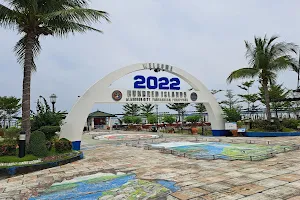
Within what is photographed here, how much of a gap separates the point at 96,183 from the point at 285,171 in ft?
16.7

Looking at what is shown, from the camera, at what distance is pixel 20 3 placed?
895 cm

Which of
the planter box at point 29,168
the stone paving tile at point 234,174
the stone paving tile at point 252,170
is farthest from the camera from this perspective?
the planter box at point 29,168

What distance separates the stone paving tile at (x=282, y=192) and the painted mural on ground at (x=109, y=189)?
192cm

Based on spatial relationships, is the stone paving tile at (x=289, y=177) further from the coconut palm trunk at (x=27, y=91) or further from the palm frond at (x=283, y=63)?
the palm frond at (x=283, y=63)

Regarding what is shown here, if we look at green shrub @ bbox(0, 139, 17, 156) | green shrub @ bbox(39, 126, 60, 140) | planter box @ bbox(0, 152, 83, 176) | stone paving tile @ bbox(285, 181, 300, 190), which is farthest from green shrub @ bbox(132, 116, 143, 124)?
stone paving tile @ bbox(285, 181, 300, 190)

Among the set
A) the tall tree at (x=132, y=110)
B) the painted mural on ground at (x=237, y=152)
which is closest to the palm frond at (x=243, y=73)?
the painted mural on ground at (x=237, y=152)

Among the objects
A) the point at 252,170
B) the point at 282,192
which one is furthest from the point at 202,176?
the point at 282,192

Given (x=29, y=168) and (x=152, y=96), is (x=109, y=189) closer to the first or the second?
(x=29, y=168)

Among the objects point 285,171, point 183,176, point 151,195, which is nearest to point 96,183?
point 151,195

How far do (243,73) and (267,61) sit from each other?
6.20 ft

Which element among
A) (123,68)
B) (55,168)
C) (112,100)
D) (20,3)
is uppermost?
(20,3)

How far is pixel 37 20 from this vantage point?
9.39m

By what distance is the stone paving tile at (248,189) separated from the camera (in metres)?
4.78

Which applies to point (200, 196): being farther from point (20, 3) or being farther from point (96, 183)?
point (20, 3)
